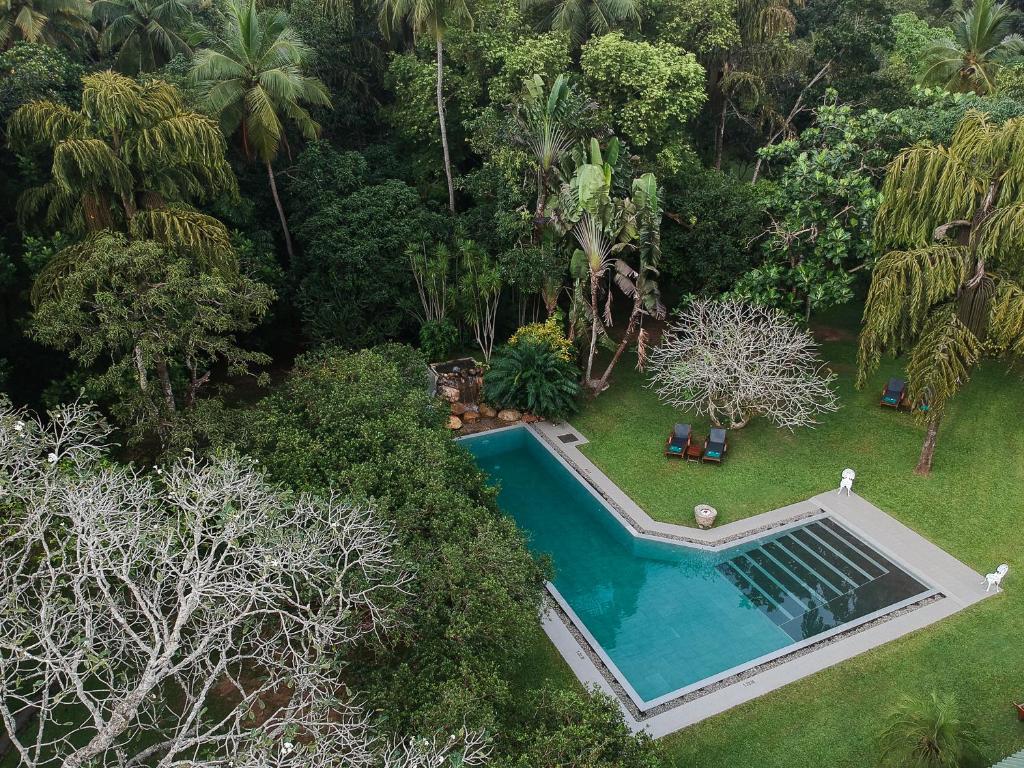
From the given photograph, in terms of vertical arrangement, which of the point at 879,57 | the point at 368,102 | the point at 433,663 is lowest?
the point at 433,663

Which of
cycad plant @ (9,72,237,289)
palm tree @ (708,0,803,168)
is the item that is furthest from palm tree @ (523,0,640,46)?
cycad plant @ (9,72,237,289)

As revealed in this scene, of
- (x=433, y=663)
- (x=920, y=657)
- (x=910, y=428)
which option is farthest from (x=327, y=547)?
(x=910, y=428)

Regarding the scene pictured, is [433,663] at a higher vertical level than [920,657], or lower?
higher

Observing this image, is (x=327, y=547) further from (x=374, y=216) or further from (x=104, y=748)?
(x=374, y=216)

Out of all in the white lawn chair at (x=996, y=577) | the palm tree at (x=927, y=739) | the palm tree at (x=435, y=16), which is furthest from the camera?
the palm tree at (x=435, y=16)

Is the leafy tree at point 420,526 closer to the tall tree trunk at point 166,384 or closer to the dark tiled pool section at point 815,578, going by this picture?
the tall tree trunk at point 166,384

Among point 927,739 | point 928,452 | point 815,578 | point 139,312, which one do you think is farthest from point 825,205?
point 139,312

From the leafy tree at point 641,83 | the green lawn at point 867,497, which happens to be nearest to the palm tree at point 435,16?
the leafy tree at point 641,83
